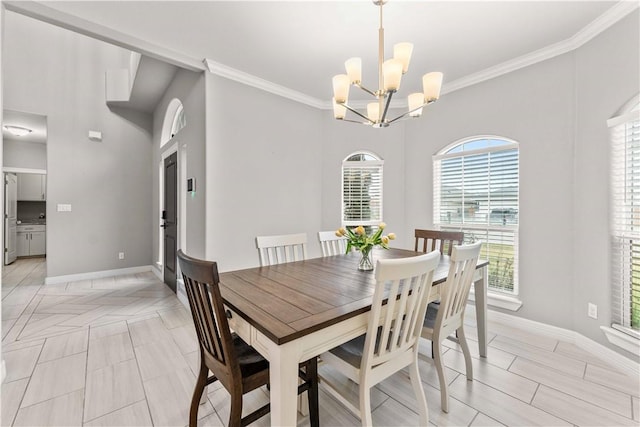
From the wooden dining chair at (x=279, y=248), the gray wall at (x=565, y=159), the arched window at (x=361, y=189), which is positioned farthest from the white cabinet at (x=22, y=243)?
the gray wall at (x=565, y=159)

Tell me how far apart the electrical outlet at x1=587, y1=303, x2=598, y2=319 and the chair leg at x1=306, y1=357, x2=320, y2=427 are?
251 centimetres

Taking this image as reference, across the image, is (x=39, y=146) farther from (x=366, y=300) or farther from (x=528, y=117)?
(x=528, y=117)

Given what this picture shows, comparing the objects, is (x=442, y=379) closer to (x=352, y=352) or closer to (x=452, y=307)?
(x=452, y=307)

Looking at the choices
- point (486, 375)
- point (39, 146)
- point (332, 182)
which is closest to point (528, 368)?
point (486, 375)

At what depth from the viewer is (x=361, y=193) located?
160 inches

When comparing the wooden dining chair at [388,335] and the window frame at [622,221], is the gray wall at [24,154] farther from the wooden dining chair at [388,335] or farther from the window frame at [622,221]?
the window frame at [622,221]

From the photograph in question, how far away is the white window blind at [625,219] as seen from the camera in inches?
81.6

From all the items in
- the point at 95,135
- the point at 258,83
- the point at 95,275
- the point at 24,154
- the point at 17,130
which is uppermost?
the point at 258,83

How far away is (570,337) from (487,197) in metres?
1.51

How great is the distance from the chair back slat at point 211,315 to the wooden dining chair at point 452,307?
3.95 ft

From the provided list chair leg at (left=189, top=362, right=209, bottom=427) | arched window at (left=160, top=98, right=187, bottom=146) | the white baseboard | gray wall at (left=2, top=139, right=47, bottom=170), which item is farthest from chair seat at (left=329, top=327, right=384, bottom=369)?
gray wall at (left=2, top=139, right=47, bottom=170)

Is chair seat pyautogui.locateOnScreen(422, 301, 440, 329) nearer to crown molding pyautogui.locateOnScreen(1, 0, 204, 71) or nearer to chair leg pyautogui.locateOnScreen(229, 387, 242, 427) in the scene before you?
chair leg pyautogui.locateOnScreen(229, 387, 242, 427)

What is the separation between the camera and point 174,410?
170 centimetres

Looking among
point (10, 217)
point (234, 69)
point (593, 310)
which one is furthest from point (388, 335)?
point (10, 217)
